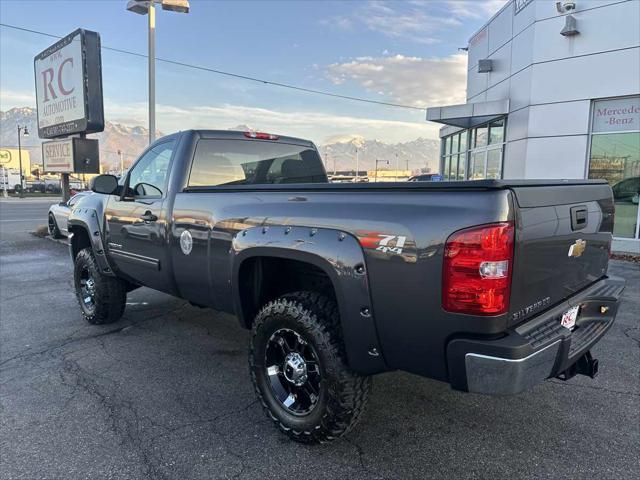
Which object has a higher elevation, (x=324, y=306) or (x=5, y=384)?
(x=324, y=306)

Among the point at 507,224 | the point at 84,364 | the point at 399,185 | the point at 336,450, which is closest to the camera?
the point at 507,224

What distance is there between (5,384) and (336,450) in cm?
270

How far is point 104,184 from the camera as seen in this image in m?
4.39

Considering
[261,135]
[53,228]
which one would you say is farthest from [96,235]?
[53,228]

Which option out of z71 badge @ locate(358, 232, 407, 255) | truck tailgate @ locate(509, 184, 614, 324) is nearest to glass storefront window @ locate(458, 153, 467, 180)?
truck tailgate @ locate(509, 184, 614, 324)

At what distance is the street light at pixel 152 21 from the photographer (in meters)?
11.9

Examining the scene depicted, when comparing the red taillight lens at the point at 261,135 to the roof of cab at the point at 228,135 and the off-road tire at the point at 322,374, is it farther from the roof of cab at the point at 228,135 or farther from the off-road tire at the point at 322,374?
the off-road tire at the point at 322,374

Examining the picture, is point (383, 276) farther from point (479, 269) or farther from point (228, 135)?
point (228, 135)

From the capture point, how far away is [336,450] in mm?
2830

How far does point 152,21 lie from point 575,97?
10553 mm

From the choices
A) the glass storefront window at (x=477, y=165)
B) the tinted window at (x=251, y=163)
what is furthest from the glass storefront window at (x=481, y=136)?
the tinted window at (x=251, y=163)

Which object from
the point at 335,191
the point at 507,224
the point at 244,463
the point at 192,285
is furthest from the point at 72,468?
the point at 507,224

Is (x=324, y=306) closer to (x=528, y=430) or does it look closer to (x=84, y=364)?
(x=528, y=430)

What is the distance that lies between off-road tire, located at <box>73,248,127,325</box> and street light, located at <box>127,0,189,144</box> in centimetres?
756
